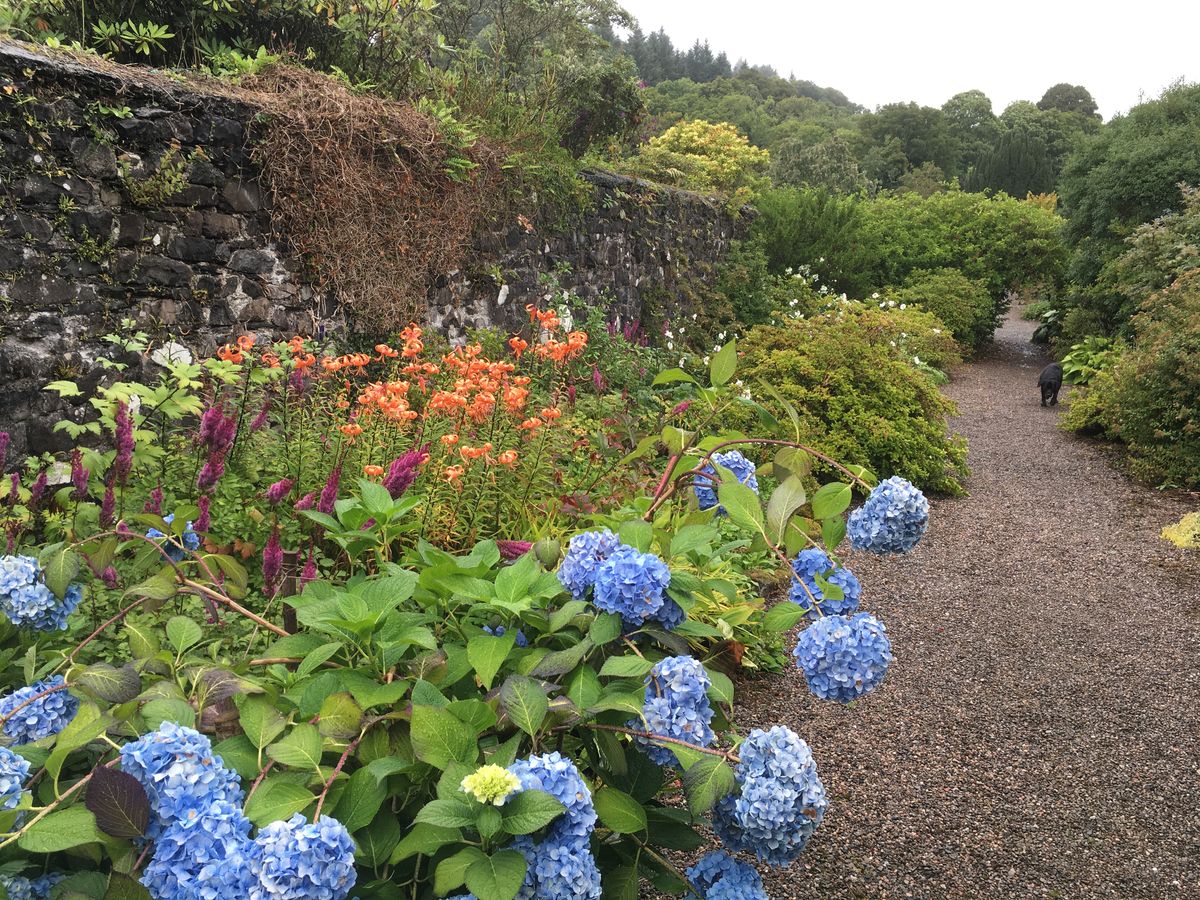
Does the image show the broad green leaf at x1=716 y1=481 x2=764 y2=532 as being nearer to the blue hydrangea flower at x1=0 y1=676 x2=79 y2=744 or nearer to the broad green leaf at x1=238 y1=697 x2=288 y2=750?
the broad green leaf at x1=238 y1=697 x2=288 y2=750

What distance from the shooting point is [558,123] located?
9.33 meters

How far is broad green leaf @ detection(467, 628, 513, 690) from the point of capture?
4.31ft

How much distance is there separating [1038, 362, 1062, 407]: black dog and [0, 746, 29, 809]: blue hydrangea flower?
467 inches

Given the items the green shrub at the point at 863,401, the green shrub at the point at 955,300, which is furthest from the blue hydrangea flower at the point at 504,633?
the green shrub at the point at 955,300

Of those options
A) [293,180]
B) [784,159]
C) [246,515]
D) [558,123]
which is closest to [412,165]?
[293,180]

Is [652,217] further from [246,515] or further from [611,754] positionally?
[611,754]

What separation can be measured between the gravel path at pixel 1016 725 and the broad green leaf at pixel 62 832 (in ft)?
5.70

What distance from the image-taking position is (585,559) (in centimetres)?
148

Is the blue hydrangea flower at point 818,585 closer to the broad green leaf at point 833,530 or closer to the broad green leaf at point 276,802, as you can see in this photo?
the broad green leaf at point 833,530

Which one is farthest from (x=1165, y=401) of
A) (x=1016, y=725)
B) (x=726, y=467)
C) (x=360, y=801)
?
(x=360, y=801)

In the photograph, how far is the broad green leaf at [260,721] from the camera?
4.10 ft

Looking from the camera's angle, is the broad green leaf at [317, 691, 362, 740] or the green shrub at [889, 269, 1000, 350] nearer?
the broad green leaf at [317, 691, 362, 740]

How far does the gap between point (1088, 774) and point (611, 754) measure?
2419mm

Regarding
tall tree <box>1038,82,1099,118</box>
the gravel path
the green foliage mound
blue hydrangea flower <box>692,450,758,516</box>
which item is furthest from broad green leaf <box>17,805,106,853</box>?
tall tree <box>1038,82,1099,118</box>
